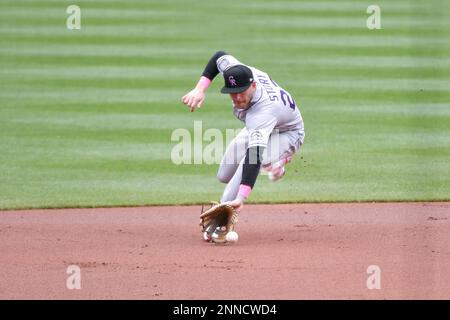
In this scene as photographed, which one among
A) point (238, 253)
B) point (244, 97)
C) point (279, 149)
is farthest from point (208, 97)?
point (238, 253)

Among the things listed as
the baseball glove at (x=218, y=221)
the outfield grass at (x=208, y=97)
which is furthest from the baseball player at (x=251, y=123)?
the outfield grass at (x=208, y=97)

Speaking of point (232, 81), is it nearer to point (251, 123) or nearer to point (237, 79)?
point (237, 79)

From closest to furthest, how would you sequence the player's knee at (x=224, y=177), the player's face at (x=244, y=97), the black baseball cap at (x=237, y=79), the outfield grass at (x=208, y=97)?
the black baseball cap at (x=237, y=79)
the player's face at (x=244, y=97)
the player's knee at (x=224, y=177)
the outfield grass at (x=208, y=97)

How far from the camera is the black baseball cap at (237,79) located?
7133 mm

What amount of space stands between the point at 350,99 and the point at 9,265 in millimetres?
8172

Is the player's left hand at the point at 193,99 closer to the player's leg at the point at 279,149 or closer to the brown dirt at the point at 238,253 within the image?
the player's leg at the point at 279,149

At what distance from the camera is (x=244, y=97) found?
727 centimetres

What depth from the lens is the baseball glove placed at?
7359 mm

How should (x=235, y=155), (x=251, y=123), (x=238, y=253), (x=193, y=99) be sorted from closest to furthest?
(x=238, y=253), (x=251, y=123), (x=193, y=99), (x=235, y=155)

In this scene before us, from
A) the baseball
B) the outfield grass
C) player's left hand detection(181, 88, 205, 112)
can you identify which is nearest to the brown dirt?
the baseball

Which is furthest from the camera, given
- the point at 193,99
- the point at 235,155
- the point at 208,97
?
the point at 208,97

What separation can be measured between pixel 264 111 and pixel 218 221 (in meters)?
0.90

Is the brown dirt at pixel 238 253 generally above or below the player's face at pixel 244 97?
below
